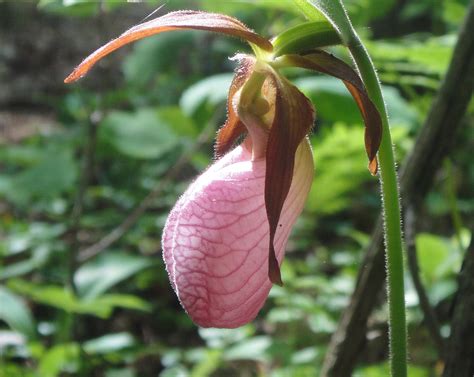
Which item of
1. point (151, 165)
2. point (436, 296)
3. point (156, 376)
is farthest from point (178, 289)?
point (151, 165)

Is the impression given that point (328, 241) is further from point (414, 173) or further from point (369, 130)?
point (369, 130)

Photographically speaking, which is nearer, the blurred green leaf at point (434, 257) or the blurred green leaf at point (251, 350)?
the blurred green leaf at point (434, 257)

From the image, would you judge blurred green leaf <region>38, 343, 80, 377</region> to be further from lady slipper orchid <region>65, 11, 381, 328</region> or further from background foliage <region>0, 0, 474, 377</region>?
lady slipper orchid <region>65, 11, 381, 328</region>

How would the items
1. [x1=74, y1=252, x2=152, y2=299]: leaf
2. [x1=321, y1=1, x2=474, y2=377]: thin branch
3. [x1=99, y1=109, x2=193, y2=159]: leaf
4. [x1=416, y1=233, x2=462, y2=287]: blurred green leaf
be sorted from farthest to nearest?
[x1=99, y1=109, x2=193, y2=159]: leaf → [x1=74, y1=252, x2=152, y2=299]: leaf → [x1=416, y1=233, x2=462, y2=287]: blurred green leaf → [x1=321, y1=1, x2=474, y2=377]: thin branch

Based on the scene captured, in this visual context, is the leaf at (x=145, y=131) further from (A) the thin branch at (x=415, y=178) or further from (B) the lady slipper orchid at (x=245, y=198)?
(B) the lady slipper orchid at (x=245, y=198)

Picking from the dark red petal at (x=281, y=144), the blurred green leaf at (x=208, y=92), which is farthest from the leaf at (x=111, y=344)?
the dark red petal at (x=281, y=144)

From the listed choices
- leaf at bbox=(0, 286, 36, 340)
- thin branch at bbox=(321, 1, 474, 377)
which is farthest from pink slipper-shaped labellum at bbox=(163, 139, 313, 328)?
leaf at bbox=(0, 286, 36, 340)
